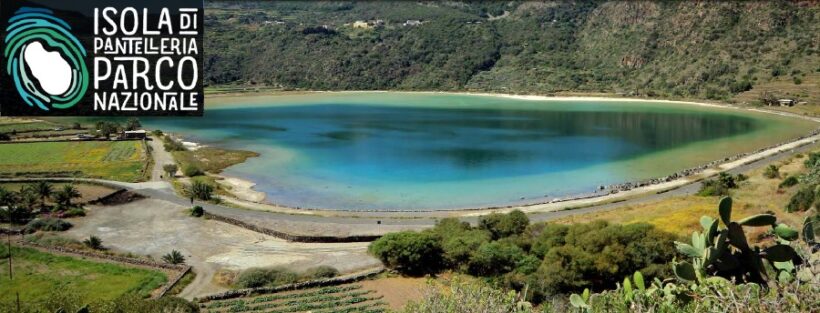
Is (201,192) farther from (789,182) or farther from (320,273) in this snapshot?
(789,182)

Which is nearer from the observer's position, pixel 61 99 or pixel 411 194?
pixel 61 99

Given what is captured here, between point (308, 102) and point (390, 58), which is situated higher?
point (390, 58)

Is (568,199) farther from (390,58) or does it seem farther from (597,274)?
(390,58)

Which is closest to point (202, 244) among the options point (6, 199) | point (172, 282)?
point (172, 282)

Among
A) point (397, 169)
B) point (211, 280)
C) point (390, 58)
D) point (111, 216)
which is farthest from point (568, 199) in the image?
point (390, 58)

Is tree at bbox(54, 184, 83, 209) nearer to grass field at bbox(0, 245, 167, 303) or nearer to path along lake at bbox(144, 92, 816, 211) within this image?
grass field at bbox(0, 245, 167, 303)

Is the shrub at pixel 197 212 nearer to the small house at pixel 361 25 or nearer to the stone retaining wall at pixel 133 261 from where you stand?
the stone retaining wall at pixel 133 261
